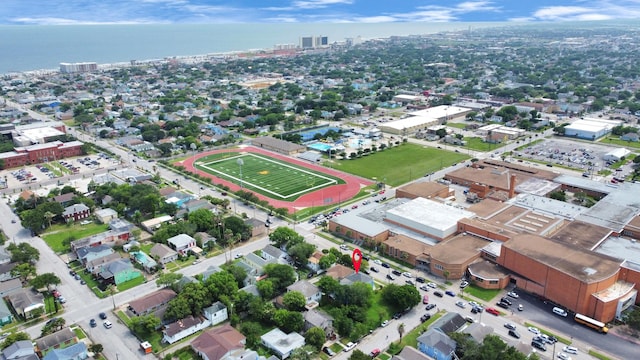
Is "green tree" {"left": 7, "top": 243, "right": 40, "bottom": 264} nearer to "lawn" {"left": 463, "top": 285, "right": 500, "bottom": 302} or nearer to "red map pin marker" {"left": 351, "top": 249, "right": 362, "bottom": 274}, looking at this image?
"red map pin marker" {"left": 351, "top": 249, "right": 362, "bottom": 274}

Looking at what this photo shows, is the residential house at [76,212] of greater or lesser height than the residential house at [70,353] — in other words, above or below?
above

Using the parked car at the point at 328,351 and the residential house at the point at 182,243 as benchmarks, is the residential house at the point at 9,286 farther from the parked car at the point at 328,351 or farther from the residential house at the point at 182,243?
the parked car at the point at 328,351

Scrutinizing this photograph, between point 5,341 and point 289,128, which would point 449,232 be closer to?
point 5,341

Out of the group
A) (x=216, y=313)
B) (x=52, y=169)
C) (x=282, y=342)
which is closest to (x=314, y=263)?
(x=216, y=313)

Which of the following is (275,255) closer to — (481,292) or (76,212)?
(481,292)

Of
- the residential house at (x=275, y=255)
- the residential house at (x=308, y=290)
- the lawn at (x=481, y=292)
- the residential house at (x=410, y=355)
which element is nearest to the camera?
the residential house at (x=410, y=355)

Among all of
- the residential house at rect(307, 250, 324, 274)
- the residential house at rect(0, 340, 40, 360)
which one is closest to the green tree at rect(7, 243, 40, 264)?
the residential house at rect(0, 340, 40, 360)

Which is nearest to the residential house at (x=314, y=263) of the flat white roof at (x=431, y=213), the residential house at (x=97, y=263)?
the flat white roof at (x=431, y=213)
